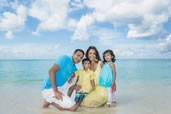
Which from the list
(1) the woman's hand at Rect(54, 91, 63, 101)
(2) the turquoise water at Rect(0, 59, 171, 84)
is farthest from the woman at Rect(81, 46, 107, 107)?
(2) the turquoise water at Rect(0, 59, 171, 84)

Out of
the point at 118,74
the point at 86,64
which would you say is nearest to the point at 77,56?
the point at 86,64

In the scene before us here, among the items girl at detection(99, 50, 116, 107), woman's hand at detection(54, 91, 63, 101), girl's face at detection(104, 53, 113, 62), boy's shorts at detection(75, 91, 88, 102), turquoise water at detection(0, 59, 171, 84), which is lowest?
turquoise water at detection(0, 59, 171, 84)

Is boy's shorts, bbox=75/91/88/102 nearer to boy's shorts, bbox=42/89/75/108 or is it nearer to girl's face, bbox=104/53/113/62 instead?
boy's shorts, bbox=42/89/75/108

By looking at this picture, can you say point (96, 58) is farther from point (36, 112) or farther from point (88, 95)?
point (36, 112)

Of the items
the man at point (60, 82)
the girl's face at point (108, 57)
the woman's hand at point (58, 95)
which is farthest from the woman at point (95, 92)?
the woman's hand at point (58, 95)

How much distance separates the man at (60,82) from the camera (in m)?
4.50

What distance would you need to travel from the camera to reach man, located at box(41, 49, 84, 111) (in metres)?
4.50

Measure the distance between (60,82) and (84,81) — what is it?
60 centimetres

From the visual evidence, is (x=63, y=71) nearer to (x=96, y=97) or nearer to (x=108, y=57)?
(x=96, y=97)

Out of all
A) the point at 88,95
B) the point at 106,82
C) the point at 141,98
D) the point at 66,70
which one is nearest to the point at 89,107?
the point at 88,95

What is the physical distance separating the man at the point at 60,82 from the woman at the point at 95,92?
1.24ft

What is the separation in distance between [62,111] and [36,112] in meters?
0.55

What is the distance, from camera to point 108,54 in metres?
5.29

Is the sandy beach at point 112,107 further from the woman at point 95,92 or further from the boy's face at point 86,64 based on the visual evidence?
the boy's face at point 86,64
